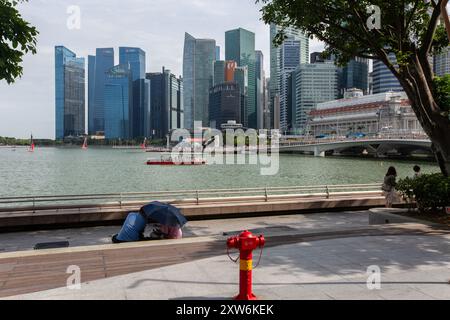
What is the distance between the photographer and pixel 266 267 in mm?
8586

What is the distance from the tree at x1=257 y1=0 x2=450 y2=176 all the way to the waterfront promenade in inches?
150

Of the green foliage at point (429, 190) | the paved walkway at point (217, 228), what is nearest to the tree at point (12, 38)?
the paved walkway at point (217, 228)

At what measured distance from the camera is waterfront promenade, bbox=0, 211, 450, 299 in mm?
7008

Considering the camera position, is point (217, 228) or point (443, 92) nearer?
point (443, 92)

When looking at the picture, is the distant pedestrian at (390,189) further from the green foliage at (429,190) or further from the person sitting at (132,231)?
the person sitting at (132,231)

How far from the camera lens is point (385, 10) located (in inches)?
586

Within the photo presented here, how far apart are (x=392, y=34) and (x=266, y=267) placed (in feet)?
37.3

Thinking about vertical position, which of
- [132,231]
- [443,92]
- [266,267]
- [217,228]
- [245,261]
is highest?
[443,92]

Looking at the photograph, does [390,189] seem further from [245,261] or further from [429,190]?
[245,261]

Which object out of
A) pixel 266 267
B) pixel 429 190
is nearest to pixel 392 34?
pixel 429 190

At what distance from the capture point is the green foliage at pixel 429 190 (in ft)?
42.6

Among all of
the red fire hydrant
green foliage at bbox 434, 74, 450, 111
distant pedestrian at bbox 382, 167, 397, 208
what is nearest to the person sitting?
the red fire hydrant

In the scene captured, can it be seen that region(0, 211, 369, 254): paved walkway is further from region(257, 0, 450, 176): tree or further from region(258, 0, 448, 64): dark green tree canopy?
region(258, 0, 448, 64): dark green tree canopy
